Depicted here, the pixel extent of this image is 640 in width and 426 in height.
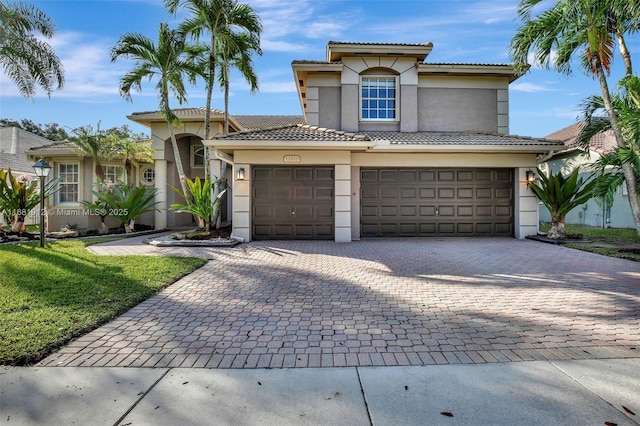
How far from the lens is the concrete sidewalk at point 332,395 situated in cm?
225

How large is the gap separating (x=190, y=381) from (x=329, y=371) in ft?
3.68

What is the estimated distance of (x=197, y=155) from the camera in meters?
17.0

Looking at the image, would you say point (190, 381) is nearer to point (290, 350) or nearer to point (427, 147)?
point (290, 350)

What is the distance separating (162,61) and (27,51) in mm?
3643

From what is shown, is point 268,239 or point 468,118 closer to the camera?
point 268,239

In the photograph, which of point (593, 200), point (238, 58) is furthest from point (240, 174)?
point (593, 200)

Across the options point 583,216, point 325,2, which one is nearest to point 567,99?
point 325,2

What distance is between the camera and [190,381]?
8.90 ft

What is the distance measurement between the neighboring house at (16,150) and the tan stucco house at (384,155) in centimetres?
1336

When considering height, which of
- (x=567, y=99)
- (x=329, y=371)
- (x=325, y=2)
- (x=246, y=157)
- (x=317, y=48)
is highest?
(x=317, y=48)

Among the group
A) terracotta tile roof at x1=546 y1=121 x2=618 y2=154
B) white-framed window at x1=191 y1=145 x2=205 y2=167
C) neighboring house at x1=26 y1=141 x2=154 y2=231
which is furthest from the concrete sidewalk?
white-framed window at x1=191 y1=145 x2=205 y2=167

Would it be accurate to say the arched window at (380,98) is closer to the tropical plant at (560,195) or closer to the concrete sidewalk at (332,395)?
the tropical plant at (560,195)

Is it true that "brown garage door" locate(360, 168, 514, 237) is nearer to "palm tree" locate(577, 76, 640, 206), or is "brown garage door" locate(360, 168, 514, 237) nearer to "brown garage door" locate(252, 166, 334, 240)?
"brown garage door" locate(252, 166, 334, 240)

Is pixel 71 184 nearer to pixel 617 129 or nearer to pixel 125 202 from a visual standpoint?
pixel 125 202
